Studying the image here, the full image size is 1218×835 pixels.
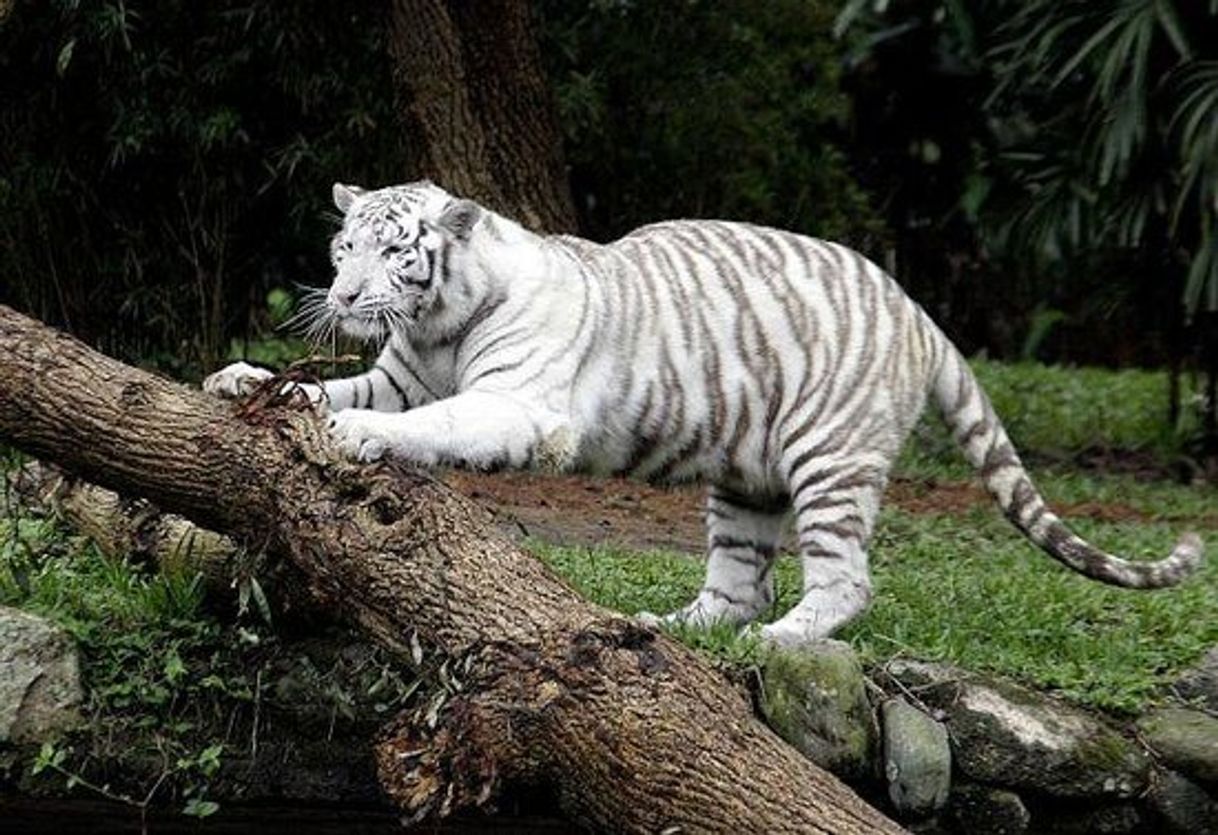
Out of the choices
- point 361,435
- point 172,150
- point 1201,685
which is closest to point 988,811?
point 1201,685

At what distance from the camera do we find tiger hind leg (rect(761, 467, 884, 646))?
22.5ft

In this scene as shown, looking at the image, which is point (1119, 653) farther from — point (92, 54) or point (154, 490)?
point (92, 54)

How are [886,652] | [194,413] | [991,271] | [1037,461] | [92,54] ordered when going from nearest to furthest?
[194,413]
[886,652]
[92,54]
[1037,461]
[991,271]

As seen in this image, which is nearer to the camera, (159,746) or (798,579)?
(159,746)

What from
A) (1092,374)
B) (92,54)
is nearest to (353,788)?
(92,54)

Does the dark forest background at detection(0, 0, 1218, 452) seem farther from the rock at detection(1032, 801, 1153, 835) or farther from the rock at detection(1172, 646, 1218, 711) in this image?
the rock at detection(1032, 801, 1153, 835)

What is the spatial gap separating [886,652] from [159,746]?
2176 millimetres

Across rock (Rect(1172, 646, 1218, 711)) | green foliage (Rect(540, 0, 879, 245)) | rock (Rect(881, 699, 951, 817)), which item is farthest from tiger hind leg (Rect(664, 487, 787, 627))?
green foliage (Rect(540, 0, 879, 245))

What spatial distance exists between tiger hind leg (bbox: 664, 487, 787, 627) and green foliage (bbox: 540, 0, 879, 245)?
5333 mm

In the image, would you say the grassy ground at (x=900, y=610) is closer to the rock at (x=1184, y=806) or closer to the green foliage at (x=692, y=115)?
the rock at (x=1184, y=806)

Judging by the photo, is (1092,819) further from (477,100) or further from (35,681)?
(477,100)

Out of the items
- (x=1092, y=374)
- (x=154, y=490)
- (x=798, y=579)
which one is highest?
(x=154, y=490)

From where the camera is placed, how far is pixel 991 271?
18906mm

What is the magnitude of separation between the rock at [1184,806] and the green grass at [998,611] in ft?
0.92
